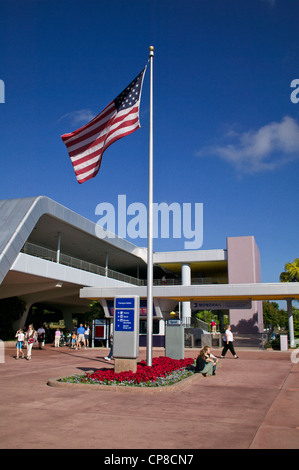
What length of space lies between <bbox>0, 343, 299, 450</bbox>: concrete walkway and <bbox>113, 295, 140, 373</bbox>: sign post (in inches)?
74.4

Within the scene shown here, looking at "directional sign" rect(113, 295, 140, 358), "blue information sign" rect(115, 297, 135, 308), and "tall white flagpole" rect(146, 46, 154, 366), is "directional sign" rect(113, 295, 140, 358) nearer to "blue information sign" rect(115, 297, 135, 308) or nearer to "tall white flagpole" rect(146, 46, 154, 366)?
"blue information sign" rect(115, 297, 135, 308)

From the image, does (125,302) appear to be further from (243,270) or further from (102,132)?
(243,270)

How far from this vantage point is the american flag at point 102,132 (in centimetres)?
1259

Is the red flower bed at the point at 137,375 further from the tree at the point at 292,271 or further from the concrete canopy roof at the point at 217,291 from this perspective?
the tree at the point at 292,271

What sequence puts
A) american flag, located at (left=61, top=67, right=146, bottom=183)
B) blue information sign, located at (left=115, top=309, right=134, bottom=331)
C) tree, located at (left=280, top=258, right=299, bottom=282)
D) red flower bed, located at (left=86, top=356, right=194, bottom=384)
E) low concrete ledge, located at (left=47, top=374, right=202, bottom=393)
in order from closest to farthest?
low concrete ledge, located at (left=47, top=374, right=202, bottom=393) < red flower bed, located at (left=86, top=356, right=194, bottom=384) < blue information sign, located at (left=115, top=309, right=134, bottom=331) < american flag, located at (left=61, top=67, right=146, bottom=183) < tree, located at (left=280, top=258, right=299, bottom=282)

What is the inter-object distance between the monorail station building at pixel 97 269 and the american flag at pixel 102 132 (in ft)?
40.6

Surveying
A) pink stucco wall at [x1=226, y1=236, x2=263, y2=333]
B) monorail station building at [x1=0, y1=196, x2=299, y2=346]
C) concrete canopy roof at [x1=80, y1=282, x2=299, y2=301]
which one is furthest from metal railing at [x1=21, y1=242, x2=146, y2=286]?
pink stucco wall at [x1=226, y1=236, x2=263, y2=333]

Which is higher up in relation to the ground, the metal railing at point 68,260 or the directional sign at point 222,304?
the metal railing at point 68,260

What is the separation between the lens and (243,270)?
4353cm

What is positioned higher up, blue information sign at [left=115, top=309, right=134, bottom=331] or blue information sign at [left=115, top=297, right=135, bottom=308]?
blue information sign at [left=115, top=297, right=135, bottom=308]

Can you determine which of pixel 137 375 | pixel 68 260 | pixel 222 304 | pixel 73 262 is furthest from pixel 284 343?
pixel 68 260

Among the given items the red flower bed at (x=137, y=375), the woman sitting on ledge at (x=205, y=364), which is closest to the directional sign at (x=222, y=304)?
the woman sitting on ledge at (x=205, y=364)

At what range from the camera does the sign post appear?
38.7 ft

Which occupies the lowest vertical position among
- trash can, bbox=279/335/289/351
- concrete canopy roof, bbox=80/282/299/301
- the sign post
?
trash can, bbox=279/335/289/351
